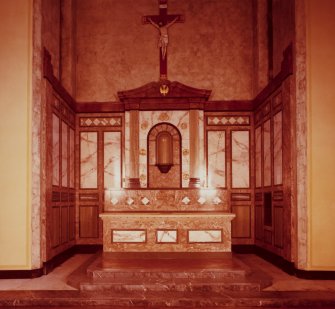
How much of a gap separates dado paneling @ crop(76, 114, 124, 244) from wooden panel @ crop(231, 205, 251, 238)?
2.69 m

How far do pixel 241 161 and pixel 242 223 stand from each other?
1.37 meters

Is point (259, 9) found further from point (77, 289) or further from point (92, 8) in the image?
point (77, 289)

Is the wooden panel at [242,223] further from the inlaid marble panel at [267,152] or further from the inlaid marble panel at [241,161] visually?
the inlaid marble panel at [267,152]

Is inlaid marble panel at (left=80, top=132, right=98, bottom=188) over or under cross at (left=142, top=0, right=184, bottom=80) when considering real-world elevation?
under

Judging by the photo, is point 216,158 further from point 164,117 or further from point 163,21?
point 163,21

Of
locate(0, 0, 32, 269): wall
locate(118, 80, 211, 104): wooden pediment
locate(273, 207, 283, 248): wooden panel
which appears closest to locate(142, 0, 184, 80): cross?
locate(118, 80, 211, 104): wooden pediment

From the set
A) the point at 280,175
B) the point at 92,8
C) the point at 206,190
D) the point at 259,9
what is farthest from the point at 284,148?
the point at 92,8

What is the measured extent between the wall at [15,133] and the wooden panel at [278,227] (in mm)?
4174

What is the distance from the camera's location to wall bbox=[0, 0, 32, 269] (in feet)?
22.6

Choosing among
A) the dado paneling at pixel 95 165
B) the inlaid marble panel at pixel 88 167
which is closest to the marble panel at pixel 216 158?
the dado paneling at pixel 95 165

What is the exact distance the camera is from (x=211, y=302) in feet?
18.2

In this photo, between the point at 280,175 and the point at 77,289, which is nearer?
the point at 77,289

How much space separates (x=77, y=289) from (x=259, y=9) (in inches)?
270

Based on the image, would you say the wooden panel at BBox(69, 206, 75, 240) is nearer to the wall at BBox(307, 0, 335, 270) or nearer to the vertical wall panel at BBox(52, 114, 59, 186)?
the vertical wall panel at BBox(52, 114, 59, 186)
